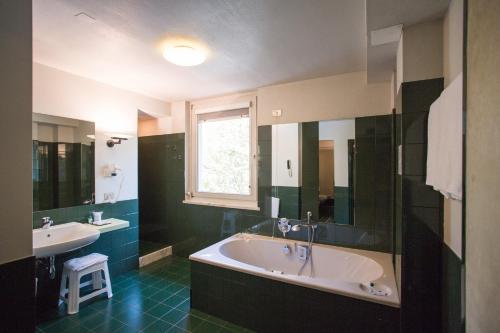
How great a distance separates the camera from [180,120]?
3711 mm

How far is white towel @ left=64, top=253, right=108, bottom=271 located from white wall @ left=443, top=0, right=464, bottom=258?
301 cm

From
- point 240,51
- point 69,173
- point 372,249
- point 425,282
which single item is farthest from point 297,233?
point 69,173

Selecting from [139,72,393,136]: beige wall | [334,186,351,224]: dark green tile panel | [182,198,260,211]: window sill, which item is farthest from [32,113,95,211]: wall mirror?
[334,186,351,224]: dark green tile panel

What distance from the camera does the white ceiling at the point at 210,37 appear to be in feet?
4.83

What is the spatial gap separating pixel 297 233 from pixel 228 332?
1259 millimetres

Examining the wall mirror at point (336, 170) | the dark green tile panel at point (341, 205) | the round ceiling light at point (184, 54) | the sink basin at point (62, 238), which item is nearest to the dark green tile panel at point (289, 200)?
the wall mirror at point (336, 170)

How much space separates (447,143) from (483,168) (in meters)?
0.47

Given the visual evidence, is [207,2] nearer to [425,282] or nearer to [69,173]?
[425,282]

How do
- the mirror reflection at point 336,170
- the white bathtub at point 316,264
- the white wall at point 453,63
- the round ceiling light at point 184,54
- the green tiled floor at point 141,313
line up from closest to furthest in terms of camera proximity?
the white wall at point 453,63 → the white bathtub at point 316,264 → the round ceiling light at point 184,54 → the green tiled floor at point 141,313 → the mirror reflection at point 336,170

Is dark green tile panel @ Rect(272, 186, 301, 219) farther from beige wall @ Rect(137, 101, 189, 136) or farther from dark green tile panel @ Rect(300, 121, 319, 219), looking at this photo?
beige wall @ Rect(137, 101, 189, 136)

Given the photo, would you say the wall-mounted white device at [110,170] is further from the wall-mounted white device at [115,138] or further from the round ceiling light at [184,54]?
the round ceiling light at [184,54]

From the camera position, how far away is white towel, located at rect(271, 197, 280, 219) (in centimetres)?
293

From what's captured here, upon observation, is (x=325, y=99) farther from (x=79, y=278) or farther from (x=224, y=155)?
(x=79, y=278)

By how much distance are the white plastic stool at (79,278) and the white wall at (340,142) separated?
276cm
